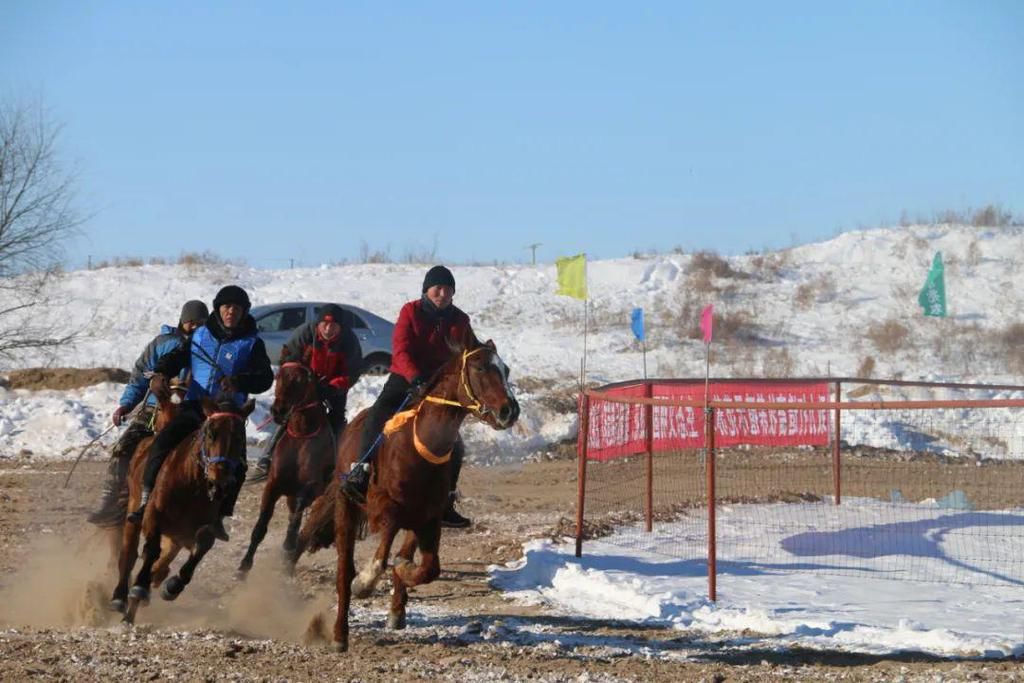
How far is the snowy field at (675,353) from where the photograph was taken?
973cm

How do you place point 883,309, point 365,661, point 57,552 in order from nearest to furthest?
point 365,661 < point 57,552 < point 883,309

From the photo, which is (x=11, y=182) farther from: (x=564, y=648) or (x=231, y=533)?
(x=564, y=648)

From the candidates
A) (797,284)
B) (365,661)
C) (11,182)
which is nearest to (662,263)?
(797,284)

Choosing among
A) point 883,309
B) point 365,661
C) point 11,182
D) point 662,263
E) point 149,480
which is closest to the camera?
point 365,661

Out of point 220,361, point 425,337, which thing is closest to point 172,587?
point 220,361

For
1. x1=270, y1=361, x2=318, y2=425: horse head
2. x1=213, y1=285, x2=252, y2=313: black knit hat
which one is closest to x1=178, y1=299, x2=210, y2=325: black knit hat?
x1=270, y1=361, x2=318, y2=425: horse head

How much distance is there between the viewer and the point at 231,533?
1434 cm

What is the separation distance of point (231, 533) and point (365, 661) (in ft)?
21.8

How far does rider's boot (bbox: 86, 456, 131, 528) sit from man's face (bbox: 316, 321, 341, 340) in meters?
2.42

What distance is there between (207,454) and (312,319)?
20.3 meters

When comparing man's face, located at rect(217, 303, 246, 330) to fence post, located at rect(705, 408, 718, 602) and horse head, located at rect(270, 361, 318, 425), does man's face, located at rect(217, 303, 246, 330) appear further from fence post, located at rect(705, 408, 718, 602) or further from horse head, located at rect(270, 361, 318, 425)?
fence post, located at rect(705, 408, 718, 602)

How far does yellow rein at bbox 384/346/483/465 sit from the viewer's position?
8109 mm

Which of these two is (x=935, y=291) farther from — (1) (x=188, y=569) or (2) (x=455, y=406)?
(1) (x=188, y=569)

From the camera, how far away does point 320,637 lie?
8.60 m
